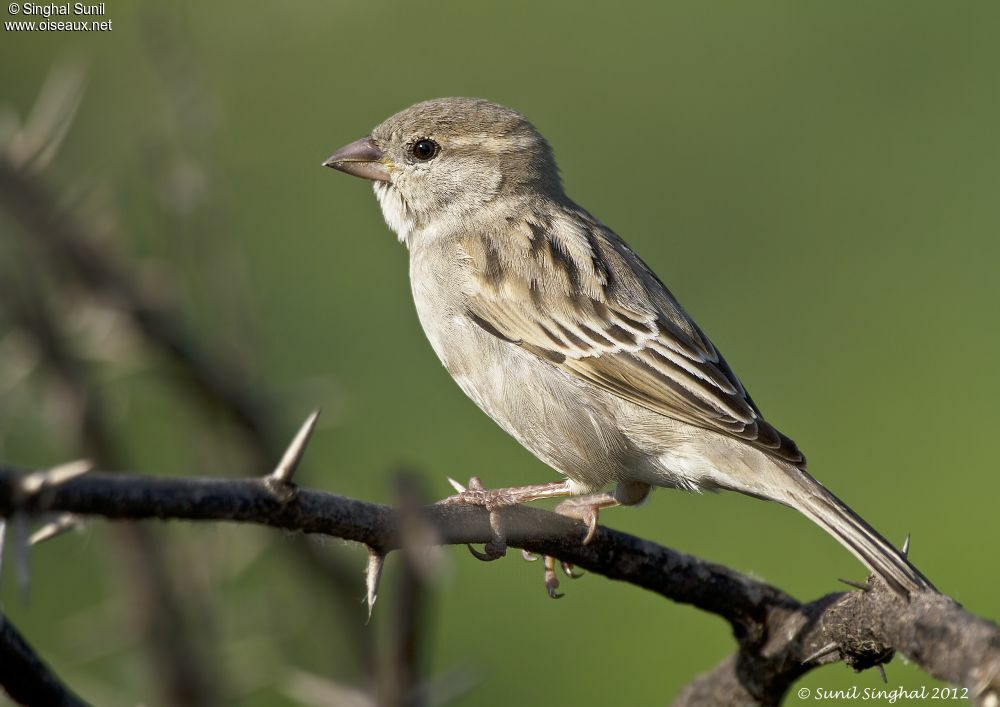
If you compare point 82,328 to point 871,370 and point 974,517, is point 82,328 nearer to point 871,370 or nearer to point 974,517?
point 974,517

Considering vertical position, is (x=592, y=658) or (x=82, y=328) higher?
(x=82, y=328)

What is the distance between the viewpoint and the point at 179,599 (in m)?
3.21

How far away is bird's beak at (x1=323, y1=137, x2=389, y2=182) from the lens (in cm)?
520

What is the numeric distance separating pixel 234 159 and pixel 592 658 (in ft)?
14.6

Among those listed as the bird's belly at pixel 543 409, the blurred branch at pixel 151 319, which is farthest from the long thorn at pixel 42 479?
the bird's belly at pixel 543 409

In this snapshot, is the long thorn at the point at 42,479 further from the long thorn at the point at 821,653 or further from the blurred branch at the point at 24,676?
the long thorn at the point at 821,653

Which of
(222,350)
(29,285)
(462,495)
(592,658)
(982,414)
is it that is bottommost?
(592,658)

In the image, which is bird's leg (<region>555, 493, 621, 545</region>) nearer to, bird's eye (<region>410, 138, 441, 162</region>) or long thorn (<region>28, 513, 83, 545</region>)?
bird's eye (<region>410, 138, 441, 162</region>)

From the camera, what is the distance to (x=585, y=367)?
14.3 ft

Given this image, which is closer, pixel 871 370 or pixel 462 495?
pixel 462 495

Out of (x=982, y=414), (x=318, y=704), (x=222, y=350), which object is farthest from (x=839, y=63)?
(x=318, y=704)

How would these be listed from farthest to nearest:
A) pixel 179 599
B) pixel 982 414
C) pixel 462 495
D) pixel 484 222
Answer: pixel 982 414 < pixel 484 222 < pixel 462 495 < pixel 179 599

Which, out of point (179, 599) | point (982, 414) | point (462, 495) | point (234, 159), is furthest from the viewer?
point (234, 159)

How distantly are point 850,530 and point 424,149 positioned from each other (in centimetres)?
252
